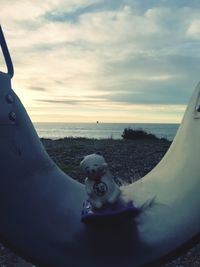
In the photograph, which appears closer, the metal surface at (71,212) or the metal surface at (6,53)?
the metal surface at (71,212)

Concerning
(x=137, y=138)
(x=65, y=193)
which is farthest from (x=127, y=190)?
(x=137, y=138)

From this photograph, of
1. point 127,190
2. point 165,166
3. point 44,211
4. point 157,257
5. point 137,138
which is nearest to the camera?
point 157,257

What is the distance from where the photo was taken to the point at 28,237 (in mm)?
1249

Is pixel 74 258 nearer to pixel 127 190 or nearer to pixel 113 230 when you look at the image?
pixel 113 230

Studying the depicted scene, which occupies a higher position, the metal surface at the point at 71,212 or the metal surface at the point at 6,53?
the metal surface at the point at 6,53

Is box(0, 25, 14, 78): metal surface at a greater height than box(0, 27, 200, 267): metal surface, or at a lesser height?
greater

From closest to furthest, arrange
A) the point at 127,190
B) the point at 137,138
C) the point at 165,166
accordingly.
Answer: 1. the point at 127,190
2. the point at 165,166
3. the point at 137,138

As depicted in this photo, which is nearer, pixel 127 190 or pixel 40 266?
pixel 40 266

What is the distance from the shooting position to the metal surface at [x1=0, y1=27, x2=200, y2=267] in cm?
121

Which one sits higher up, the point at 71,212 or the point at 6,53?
the point at 6,53

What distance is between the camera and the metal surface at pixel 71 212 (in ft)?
3.96

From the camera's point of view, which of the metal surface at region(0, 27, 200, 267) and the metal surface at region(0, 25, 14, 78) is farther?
the metal surface at region(0, 25, 14, 78)

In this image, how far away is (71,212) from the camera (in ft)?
4.44

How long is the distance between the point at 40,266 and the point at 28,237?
0.29 ft
